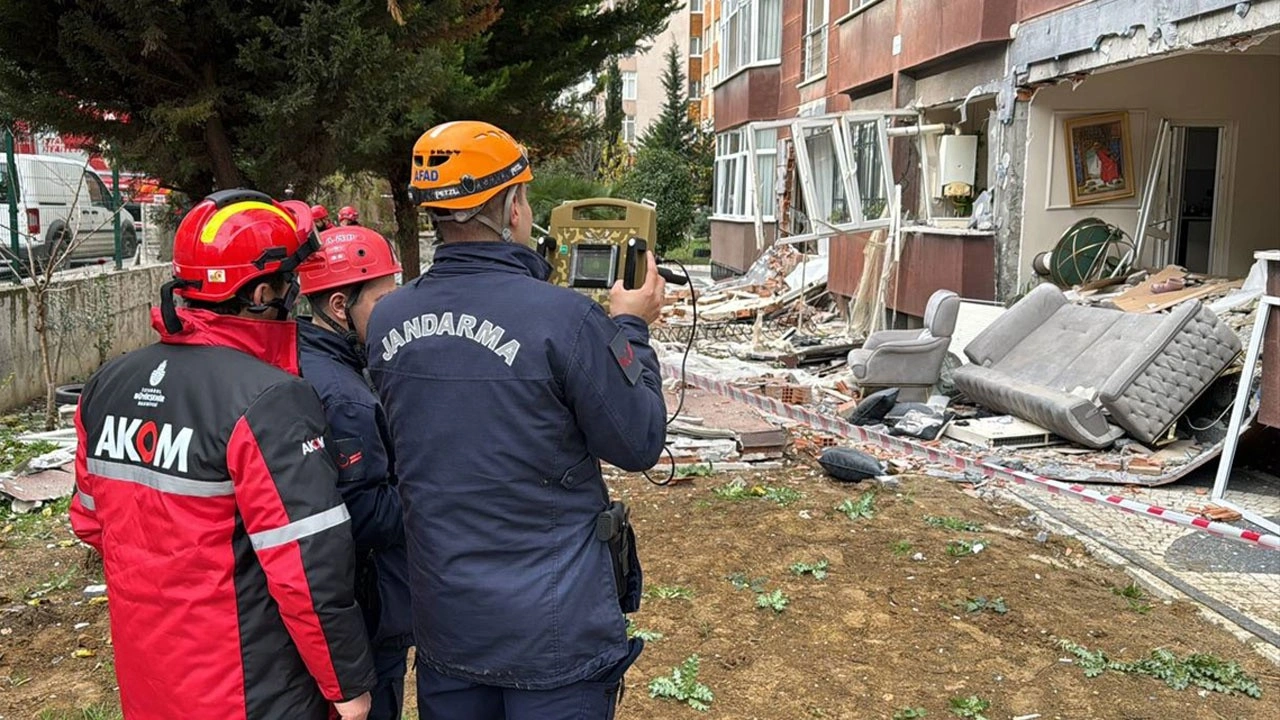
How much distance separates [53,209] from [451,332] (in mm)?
10485

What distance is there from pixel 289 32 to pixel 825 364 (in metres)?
9.46

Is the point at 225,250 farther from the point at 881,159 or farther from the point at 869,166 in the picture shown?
the point at 869,166

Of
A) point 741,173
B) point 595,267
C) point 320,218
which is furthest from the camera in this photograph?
point 741,173

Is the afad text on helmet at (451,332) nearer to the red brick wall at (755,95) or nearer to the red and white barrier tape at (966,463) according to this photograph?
the red and white barrier tape at (966,463)

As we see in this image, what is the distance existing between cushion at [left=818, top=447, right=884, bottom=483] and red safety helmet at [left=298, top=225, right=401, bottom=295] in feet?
15.7

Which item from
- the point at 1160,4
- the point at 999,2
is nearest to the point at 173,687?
the point at 1160,4

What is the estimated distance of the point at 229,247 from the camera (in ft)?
7.58

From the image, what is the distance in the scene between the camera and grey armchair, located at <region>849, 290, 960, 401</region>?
33.4 feet

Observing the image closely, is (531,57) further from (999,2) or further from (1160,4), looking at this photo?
(1160,4)

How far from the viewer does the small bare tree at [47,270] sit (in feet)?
28.2

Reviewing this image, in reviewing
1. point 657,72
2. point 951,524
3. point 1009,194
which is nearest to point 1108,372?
point 951,524

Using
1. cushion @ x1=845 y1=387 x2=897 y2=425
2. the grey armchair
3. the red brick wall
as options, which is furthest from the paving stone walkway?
the red brick wall

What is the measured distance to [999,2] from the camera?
39.9 feet

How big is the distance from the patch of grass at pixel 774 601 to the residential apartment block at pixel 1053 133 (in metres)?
6.30
